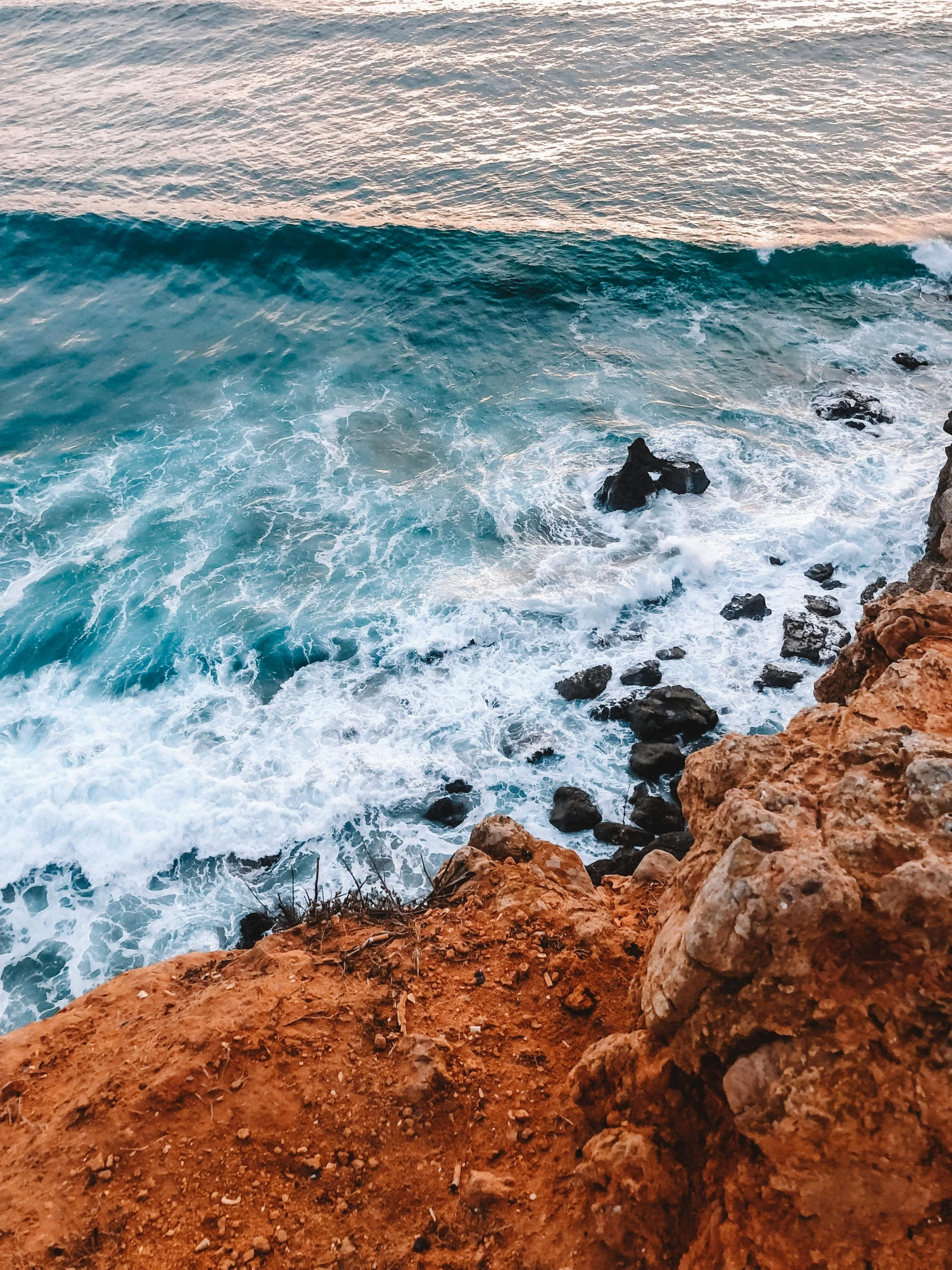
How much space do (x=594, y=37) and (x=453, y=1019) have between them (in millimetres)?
50538

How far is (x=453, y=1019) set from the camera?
240 inches

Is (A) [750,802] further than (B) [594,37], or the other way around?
(B) [594,37]

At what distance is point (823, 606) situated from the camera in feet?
54.2

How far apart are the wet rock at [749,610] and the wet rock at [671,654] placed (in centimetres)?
141

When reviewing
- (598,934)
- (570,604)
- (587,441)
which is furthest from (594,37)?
(598,934)

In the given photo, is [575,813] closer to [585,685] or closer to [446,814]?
[446,814]

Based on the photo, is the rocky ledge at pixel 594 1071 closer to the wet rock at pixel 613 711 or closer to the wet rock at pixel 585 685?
the wet rock at pixel 613 711

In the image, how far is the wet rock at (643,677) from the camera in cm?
1548

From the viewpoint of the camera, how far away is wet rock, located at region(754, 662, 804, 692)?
15070mm

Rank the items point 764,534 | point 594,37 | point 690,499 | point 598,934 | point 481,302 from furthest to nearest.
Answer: point 594,37, point 481,302, point 690,499, point 764,534, point 598,934

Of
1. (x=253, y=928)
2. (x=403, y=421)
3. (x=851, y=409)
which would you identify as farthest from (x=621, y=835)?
(x=851, y=409)

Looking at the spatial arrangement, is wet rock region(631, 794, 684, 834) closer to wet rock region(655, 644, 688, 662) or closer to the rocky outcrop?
wet rock region(655, 644, 688, 662)

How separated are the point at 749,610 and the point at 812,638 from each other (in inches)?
55.0

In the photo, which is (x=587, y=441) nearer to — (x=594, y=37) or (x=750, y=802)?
(x=750, y=802)
